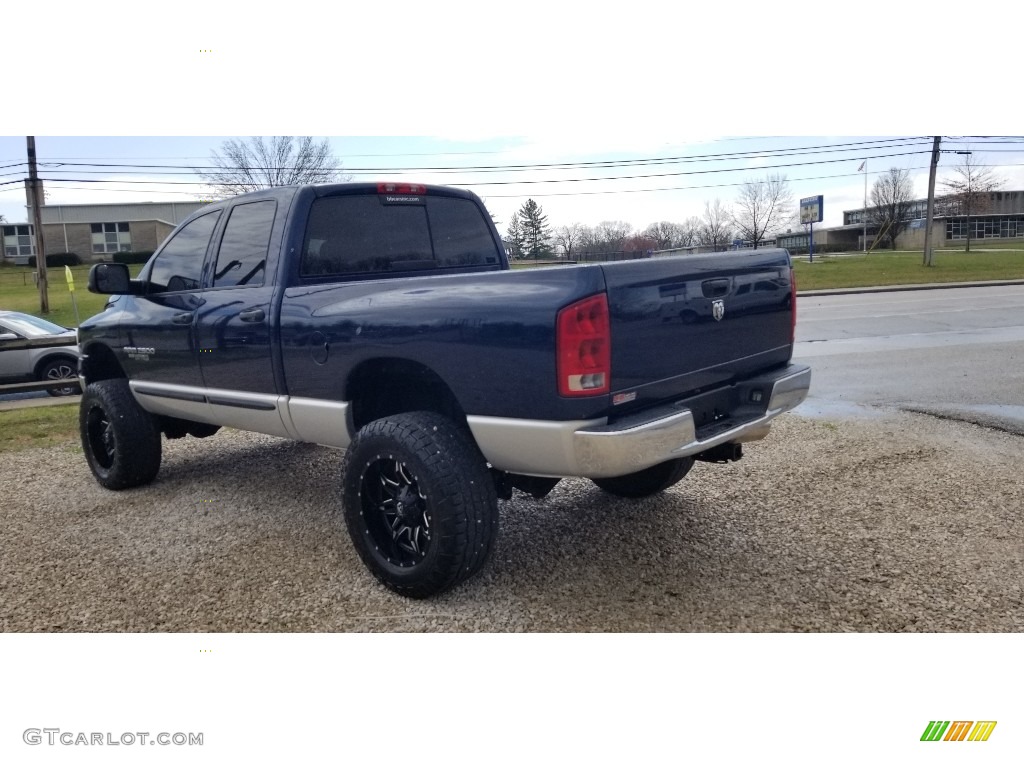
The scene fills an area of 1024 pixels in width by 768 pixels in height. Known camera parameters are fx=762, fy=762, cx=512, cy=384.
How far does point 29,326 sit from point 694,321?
25.7 ft

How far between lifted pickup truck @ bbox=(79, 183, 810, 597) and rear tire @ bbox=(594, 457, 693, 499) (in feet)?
0.05

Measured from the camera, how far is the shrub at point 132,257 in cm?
486

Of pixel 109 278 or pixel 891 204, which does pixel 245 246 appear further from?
pixel 891 204

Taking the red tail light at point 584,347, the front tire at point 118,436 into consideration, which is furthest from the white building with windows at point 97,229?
the red tail light at point 584,347

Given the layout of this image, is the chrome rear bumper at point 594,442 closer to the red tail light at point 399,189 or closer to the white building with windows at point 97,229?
the red tail light at point 399,189

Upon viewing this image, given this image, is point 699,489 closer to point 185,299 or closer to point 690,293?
point 690,293

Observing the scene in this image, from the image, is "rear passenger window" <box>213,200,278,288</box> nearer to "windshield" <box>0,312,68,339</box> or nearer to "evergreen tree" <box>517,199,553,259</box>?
"evergreen tree" <box>517,199,553,259</box>

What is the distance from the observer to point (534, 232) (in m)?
4.19

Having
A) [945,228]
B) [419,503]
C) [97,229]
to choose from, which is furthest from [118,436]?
[945,228]

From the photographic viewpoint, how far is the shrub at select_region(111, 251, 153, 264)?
486cm

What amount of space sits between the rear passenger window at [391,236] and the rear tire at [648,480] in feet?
4.92

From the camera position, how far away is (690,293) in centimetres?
292

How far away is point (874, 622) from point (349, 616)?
199 centimetres

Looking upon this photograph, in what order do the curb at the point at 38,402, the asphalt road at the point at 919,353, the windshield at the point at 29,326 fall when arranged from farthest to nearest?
the curb at the point at 38,402 → the windshield at the point at 29,326 → the asphalt road at the point at 919,353
